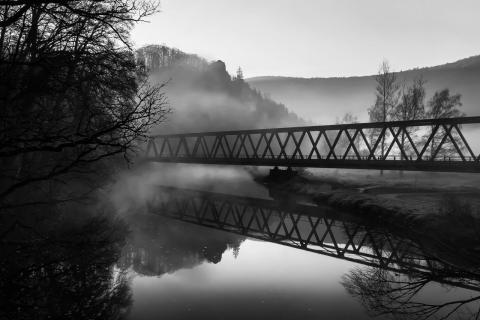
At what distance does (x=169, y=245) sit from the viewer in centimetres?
1859

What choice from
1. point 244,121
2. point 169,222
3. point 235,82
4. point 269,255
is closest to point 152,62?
point 235,82

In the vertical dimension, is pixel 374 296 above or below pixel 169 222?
above

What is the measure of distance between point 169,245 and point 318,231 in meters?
8.96

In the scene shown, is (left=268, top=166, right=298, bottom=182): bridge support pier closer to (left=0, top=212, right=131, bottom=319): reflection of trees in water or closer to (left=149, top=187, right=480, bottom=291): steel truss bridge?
(left=149, top=187, right=480, bottom=291): steel truss bridge

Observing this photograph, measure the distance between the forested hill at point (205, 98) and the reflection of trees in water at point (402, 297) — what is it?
74.0m

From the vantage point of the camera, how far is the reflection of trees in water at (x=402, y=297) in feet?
31.2

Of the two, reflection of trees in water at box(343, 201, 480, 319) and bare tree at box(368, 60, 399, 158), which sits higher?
bare tree at box(368, 60, 399, 158)

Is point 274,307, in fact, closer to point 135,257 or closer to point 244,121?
point 135,257

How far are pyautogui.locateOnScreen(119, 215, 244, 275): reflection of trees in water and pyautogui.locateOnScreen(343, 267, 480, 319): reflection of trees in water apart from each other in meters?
6.03

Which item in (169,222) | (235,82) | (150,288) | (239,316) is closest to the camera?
(239,316)

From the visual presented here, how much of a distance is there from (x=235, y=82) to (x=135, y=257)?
11848 cm

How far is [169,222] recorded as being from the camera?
2522 centimetres

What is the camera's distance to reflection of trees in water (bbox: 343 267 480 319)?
31.2 ft

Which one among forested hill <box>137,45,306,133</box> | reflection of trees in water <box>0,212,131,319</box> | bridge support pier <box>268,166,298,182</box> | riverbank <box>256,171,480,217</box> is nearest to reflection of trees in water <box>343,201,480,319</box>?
riverbank <box>256,171,480,217</box>
